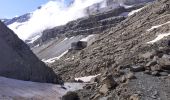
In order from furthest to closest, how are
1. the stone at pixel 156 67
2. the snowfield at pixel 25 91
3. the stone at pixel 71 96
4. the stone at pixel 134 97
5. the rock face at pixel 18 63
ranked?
1. the rock face at pixel 18 63
2. the stone at pixel 156 67
3. the stone at pixel 71 96
4. the snowfield at pixel 25 91
5. the stone at pixel 134 97

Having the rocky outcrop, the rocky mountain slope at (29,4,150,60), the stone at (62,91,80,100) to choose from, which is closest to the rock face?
the stone at (62,91,80,100)

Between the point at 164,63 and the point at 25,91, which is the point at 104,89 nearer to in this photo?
the point at 164,63

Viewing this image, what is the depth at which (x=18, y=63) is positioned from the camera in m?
29.6

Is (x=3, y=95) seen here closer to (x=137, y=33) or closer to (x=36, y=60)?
(x=36, y=60)

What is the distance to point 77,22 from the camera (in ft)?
369

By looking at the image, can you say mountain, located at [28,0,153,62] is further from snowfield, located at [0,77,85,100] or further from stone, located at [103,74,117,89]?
stone, located at [103,74,117,89]

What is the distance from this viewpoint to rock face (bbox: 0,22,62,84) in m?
28.2

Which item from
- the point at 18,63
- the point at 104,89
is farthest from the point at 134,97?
the point at 18,63

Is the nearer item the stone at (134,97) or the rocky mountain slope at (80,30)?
the stone at (134,97)

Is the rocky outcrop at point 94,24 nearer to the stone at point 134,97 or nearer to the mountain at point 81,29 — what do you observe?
the mountain at point 81,29

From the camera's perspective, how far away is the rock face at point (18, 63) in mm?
28219

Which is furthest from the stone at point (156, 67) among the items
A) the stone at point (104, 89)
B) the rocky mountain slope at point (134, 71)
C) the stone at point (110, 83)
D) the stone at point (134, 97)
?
the stone at point (134, 97)

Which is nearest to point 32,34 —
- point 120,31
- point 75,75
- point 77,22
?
point 77,22

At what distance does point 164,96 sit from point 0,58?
39.4 ft
